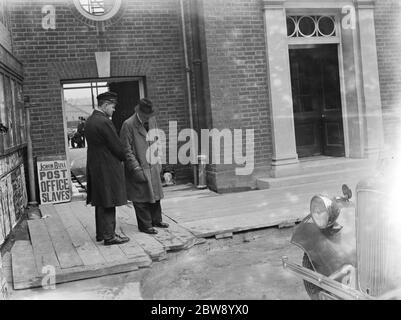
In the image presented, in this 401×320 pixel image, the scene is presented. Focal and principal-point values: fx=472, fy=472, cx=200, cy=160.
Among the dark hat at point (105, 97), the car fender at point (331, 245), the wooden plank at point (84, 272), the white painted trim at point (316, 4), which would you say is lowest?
the wooden plank at point (84, 272)

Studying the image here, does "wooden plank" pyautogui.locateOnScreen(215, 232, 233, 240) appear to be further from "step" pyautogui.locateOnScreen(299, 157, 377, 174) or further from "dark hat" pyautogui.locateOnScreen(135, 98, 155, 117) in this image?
"step" pyautogui.locateOnScreen(299, 157, 377, 174)

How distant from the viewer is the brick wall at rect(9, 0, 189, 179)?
28.5 feet

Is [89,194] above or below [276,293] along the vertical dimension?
above

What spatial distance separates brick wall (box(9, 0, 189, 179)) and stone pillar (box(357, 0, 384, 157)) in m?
3.86

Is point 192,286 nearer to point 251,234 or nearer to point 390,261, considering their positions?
point 251,234

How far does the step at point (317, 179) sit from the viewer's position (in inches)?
356

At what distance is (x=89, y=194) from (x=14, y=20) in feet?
15.1

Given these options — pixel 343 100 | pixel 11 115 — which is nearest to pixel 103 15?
pixel 11 115

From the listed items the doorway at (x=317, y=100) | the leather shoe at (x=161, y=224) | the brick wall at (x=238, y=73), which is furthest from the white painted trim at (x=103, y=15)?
the leather shoe at (x=161, y=224)

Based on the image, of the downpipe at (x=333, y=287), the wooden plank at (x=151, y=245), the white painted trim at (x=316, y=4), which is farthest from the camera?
the white painted trim at (x=316, y=4)

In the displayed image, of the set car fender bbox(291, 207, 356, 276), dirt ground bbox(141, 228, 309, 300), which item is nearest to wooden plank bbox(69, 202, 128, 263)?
dirt ground bbox(141, 228, 309, 300)

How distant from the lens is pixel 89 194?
571cm

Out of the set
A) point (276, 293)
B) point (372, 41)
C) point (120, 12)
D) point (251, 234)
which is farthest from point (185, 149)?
point (276, 293)

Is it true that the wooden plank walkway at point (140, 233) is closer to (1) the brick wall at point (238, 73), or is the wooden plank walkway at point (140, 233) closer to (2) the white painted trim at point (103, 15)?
(1) the brick wall at point (238, 73)
